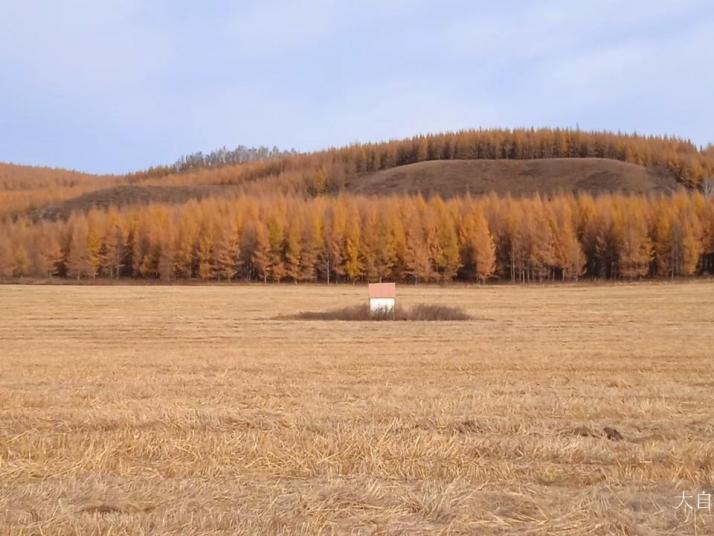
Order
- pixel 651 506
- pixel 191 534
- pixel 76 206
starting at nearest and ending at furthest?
pixel 191 534, pixel 651 506, pixel 76 206

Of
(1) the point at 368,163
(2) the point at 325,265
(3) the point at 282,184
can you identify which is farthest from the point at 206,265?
(1) the point at 368,163

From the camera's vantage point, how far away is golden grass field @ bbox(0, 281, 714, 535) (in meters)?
5.25

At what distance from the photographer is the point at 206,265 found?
97250 millimetres

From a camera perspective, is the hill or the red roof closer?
the red roof

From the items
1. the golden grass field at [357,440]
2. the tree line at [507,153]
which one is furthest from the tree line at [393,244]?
the golden grass field at [357,440]

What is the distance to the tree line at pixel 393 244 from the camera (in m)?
90.3

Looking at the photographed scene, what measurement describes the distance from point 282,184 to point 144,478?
176344mm

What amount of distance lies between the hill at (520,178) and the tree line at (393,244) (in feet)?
134

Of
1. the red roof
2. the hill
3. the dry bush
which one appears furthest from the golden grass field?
the hill

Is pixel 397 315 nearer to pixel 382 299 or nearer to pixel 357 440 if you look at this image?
pixel 382 299

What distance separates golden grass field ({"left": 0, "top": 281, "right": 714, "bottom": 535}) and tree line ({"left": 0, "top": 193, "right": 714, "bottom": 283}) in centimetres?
7145

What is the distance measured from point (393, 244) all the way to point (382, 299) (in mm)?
56090

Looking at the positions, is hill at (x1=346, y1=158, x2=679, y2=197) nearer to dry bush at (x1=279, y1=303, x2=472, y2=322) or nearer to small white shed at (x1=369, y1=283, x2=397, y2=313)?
small white shed at (x1=369, y1=283, x2=397, y2=313)

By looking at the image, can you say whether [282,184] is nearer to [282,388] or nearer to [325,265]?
[325,265]
